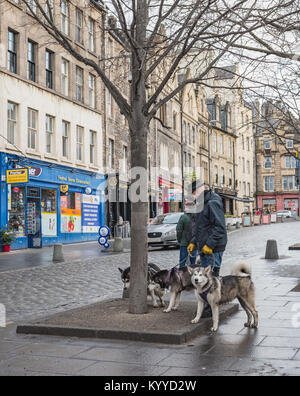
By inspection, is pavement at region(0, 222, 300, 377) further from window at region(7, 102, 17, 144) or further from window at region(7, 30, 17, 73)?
window at region(7, 30, 17, 73)

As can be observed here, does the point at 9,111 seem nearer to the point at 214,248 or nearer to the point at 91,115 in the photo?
the point at 91,115

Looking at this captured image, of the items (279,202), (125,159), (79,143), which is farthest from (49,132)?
(279,202)

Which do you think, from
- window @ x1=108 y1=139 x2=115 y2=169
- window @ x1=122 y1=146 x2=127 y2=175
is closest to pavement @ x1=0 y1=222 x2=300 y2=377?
window @ x1=108 y1=139 x2=115 y2=169

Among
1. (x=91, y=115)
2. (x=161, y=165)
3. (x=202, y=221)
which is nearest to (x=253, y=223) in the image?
(x=161, y=165)

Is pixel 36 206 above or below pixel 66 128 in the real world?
below

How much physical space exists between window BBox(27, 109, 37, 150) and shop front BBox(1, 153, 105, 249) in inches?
34.2

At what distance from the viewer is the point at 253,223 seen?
181ft

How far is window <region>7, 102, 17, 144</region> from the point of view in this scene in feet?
78.3

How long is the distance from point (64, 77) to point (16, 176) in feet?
27.7

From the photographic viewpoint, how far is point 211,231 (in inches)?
311

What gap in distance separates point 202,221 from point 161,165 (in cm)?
3701

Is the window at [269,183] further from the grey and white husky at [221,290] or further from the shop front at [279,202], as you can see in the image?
the grey and white husky at [221,290]

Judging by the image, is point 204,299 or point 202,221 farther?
point 202,221

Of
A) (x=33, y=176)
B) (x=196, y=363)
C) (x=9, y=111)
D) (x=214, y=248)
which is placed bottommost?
(x=196, y=363)
